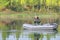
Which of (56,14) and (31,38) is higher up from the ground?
(31,38)

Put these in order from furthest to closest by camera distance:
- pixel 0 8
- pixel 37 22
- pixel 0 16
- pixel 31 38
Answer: pixel 0 8
pixel 0 16
pixel 37 22
pixel 31 38

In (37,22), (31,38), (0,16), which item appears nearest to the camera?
(31,38)

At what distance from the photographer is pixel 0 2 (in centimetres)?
6956

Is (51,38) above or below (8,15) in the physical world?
above

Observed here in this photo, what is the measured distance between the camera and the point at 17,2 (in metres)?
68.6

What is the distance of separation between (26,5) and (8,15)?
752 cm

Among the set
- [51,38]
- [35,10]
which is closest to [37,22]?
[51,38]

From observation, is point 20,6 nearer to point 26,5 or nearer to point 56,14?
point 26,5

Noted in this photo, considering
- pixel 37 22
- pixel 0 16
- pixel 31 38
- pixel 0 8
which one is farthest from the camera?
pixel 0 8

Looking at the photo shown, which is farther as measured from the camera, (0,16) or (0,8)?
(0,8)

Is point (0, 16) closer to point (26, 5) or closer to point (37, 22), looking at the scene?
point (26, 5)

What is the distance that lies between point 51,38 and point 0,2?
4088 centimetres

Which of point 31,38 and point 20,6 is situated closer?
point 31,38

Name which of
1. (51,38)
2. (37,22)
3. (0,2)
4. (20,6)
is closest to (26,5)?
(20,6)
